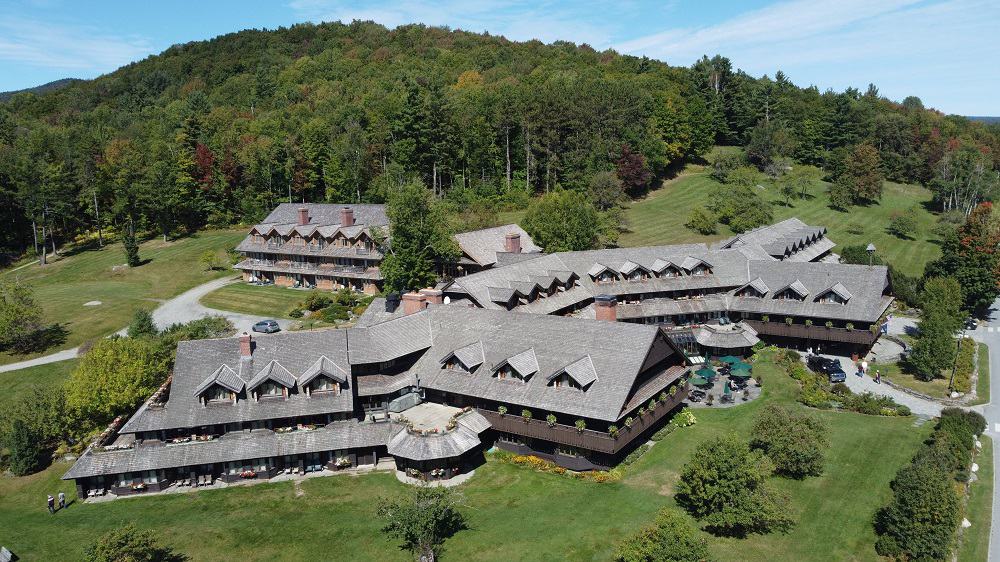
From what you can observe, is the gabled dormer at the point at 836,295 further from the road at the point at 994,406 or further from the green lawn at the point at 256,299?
the green lawn at the point at 256,299

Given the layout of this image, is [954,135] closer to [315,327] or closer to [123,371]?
[315,327]

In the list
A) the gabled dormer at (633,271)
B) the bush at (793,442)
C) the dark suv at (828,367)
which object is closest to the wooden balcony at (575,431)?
the bush at (793,442)

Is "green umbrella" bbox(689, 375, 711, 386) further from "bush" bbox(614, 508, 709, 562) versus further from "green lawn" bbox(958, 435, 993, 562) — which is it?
"bush" bbox(614, 508, 709, 562)

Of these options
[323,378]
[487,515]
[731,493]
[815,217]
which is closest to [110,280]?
[323,378]

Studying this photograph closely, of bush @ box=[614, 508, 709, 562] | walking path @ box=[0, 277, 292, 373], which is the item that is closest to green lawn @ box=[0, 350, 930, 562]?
bush @ box=[614, 508, 709, 562]

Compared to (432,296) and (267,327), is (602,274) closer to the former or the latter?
(432,296)

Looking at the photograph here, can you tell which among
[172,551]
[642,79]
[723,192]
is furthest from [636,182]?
[172,551]
